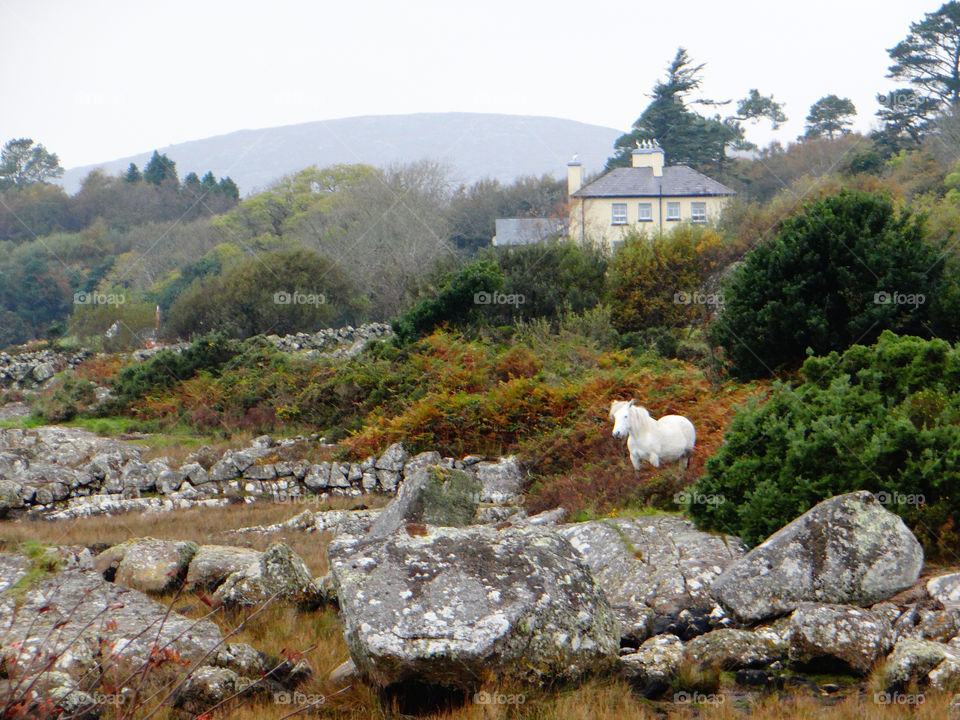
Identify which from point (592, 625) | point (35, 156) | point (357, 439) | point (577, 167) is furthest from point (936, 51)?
point (35, 156)

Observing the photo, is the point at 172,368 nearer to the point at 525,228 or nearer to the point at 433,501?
the point at 433,501

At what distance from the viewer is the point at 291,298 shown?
118ft

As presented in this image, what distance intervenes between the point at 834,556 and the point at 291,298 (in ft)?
101

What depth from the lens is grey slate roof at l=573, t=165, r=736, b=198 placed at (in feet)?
169

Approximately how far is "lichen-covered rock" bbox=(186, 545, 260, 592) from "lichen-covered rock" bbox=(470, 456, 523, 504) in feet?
21.4

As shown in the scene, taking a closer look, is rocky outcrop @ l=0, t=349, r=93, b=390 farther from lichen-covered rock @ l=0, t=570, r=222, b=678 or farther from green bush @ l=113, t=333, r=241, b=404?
lichen-covered rock @ l=0, t=570, r=222, b=678

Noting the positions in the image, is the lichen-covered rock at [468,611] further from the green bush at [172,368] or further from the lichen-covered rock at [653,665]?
the green bush at [172,368]

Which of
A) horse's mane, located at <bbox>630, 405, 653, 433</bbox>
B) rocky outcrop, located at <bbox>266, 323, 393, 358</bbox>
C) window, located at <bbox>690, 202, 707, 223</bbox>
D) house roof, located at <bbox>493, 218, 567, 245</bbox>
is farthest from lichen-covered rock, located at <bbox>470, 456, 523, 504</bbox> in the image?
window, located at <bbox>690, 202, 707, 223</bbox>

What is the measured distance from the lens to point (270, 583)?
8102mm

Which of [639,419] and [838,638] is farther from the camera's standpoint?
[639,419]

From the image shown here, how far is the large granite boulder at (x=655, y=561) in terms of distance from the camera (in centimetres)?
771

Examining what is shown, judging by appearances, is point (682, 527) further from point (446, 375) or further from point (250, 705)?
point (446, 375)

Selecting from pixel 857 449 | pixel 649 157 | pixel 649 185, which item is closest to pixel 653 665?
pixel 857 449

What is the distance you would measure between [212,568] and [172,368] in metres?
18.6
